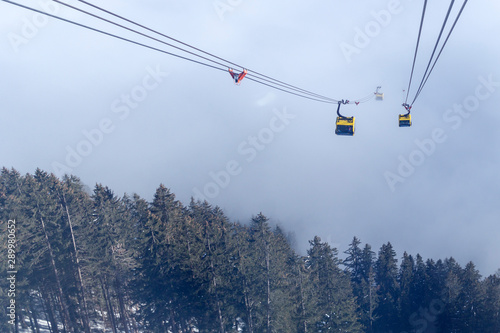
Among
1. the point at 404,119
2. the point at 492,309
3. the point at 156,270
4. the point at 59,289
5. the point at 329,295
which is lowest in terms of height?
the point at 492,309

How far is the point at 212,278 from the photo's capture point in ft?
101

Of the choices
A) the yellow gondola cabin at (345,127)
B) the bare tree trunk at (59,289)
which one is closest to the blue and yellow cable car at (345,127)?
the yellow gondola cabin at (345,127)

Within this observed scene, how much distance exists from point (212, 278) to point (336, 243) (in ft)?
581

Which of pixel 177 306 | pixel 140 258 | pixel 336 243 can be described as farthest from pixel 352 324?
pixel 336 243

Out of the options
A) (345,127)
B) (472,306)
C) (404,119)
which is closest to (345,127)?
(345,127)

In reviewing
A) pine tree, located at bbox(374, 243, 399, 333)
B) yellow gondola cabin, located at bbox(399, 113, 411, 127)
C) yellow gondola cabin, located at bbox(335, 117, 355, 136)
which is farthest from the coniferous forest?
yellow gondola cabin, located at bbox(399, 113, 411, 127)

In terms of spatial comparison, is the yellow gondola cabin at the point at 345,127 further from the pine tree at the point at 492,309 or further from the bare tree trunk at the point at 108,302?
the bare tree trunk at the point at 108,302

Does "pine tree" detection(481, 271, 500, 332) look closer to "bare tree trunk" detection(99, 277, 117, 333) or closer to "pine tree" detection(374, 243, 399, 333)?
"pine tree" detection(374, 243, 399, 333)

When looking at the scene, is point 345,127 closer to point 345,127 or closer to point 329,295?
point 345,127

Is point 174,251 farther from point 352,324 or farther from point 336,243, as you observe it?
point 336,243

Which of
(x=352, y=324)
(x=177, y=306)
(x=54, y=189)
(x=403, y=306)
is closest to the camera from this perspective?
(x=54, y=189)

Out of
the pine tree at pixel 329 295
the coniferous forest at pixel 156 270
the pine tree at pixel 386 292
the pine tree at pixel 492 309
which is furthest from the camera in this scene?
the pine tree at pixel 386 292

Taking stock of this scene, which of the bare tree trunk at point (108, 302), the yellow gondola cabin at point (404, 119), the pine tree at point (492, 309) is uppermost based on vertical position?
the yellow gondola cabin at point (404, 119)

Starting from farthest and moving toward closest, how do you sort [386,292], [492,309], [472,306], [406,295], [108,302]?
[386,292] → [406,295] → [472,306] → [492,309] → [108,302]
